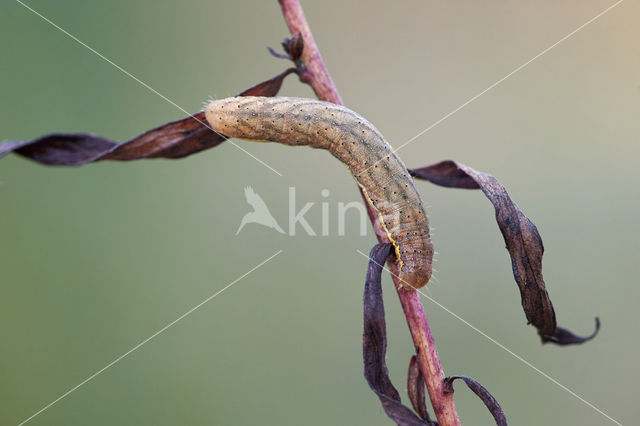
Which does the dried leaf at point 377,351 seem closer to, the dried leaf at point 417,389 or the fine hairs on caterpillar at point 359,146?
the dried leaf at point 417,389

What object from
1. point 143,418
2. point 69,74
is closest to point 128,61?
point 69,74

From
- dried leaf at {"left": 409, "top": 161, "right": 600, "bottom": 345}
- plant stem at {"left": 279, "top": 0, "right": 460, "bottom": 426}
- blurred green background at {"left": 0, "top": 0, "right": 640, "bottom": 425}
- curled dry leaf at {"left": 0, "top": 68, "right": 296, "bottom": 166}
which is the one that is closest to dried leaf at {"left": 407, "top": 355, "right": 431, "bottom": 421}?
plant stem at {"left": 279, "top": 0, "right": 460, "bottom": 426}

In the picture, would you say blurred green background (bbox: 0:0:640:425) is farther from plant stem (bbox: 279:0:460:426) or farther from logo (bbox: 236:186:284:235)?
plant stem (bbox: 279:0:460:426)

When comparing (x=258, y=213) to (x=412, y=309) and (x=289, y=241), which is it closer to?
(x=289, y=241)

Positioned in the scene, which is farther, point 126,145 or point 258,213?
point 258,213

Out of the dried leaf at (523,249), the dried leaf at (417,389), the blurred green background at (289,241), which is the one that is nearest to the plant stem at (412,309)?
the dried leaf at (417,389)

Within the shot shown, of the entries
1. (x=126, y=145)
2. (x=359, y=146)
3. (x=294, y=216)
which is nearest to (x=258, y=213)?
(x=294, y=216)
